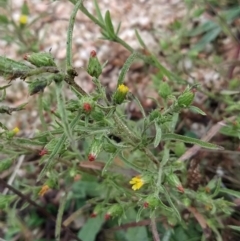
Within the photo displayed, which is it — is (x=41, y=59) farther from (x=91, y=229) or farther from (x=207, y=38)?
(x=207, y=38)

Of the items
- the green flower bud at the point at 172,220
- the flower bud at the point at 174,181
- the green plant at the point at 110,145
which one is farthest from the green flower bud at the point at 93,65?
the green flower bud at the point at 172,220

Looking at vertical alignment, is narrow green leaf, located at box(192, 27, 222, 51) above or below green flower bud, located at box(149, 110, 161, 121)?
above

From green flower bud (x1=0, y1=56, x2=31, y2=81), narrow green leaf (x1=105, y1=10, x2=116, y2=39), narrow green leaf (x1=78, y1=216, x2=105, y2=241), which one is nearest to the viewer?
green flower bud (x1=0, y1=56, x2=31, y2=81)

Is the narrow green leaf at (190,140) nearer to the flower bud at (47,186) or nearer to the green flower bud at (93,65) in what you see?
the green flower bud at (93,65)

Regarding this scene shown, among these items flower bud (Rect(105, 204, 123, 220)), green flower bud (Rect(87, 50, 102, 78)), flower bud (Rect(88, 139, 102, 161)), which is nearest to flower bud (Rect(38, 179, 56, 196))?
flower bud (Rect(105, 204, 123, 220))

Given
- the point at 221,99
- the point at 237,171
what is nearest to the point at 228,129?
the point at 237,171

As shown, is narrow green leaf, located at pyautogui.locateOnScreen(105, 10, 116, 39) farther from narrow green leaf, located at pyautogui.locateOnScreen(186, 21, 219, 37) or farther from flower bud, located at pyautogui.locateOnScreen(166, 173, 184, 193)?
narrow green leaf, located at pyautogui.locateOnScreen(186, 21, 219, 37)

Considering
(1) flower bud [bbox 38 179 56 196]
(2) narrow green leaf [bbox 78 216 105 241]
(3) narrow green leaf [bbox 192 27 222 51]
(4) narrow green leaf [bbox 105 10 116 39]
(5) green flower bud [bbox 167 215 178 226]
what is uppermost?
(3) narrow green leaf [bbox 192 27 222 51]

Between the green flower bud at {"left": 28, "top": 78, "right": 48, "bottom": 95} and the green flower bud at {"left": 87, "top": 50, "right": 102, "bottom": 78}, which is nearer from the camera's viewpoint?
the green flower bud at {"left": 28, "top": 78, "right": 48, "bottom": 95}
